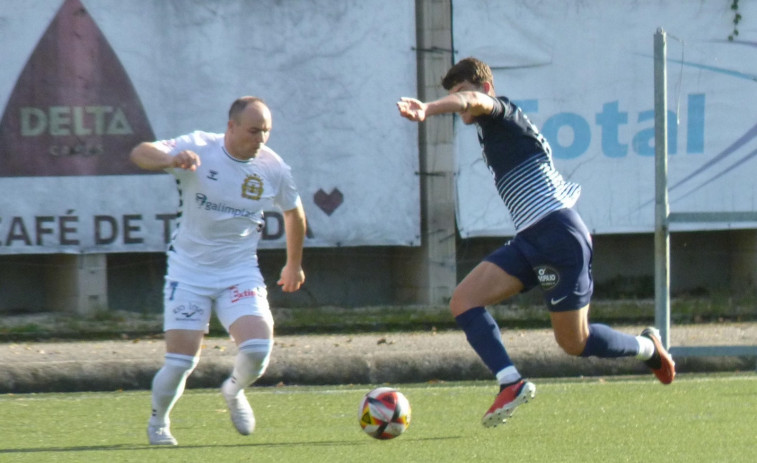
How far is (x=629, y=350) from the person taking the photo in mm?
6812

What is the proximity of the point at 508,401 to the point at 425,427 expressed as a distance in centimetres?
95

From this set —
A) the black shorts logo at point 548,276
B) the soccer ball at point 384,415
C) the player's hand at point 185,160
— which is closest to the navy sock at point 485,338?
the black shorts logo at point 548,276

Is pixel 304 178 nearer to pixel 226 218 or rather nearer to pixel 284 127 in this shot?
pixel 284 127

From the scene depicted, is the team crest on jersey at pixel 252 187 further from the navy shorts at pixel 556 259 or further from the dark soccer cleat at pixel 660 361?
the dark soccer cleat at pixel 660 361

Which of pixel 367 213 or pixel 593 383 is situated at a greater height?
pixel 367 213

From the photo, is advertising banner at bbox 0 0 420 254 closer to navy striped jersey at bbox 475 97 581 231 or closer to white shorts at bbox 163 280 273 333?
white shorts at bbox 163 280 273 333

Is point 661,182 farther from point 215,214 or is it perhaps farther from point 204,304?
point 204,304

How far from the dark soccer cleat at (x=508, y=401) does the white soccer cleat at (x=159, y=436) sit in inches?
59.6

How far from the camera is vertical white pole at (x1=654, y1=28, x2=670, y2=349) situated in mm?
8750

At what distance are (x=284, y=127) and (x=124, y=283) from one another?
6.92 feet


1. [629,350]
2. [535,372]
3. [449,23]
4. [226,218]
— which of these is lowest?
[535,372]

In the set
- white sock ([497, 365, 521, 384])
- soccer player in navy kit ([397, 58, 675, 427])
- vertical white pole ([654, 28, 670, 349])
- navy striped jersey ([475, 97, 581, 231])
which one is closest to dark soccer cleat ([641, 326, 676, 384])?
soccer player in navy kit ([397, 58, 675, 427])

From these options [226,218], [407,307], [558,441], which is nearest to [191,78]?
[407,307]

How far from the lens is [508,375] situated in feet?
20.2
